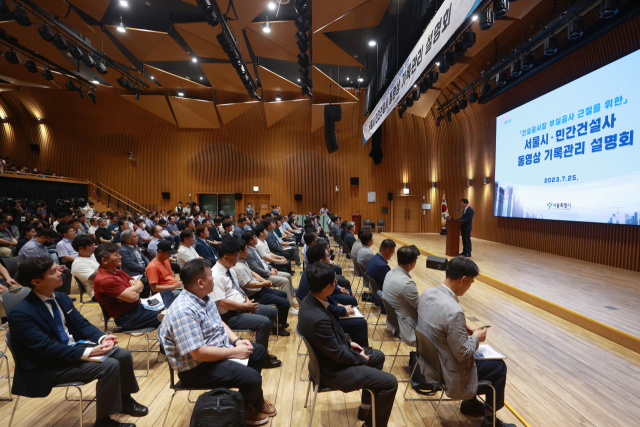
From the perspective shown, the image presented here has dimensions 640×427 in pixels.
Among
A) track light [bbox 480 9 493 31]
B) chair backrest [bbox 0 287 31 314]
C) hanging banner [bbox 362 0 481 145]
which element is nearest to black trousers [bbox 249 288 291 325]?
chair backrest [bbox 0 287 31 314]

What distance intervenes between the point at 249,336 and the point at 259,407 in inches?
67.5

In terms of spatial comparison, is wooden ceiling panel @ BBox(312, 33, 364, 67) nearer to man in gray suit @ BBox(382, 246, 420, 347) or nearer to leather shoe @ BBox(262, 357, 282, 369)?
man in gray suit @ BBox(382, 246, 420, 347)

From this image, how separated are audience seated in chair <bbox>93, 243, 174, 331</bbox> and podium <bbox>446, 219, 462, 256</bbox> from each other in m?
6.73

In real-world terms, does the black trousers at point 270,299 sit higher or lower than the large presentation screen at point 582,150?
lower

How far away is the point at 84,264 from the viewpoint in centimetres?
376

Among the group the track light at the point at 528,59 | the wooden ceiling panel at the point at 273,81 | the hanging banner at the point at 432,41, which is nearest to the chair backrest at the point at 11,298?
the hanging banner at the point at 432,41

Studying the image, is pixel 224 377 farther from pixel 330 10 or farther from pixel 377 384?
pixel 330 10

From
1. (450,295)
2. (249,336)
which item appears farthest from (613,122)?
(249,336)

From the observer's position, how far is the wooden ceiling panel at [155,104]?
1405 centimetres

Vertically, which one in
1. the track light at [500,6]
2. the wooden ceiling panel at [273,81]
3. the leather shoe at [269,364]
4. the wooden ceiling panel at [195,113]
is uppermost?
the wooden ceiling panel at [273,81]

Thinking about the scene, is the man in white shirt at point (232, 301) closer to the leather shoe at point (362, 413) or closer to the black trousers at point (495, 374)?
the leather shoe at point (362, 413)

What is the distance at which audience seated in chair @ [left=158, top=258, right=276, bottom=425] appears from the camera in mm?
1885

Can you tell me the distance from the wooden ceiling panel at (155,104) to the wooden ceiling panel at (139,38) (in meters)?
4.73

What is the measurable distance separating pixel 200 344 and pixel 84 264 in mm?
2748
